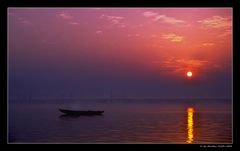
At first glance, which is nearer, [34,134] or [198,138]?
[198,138]
